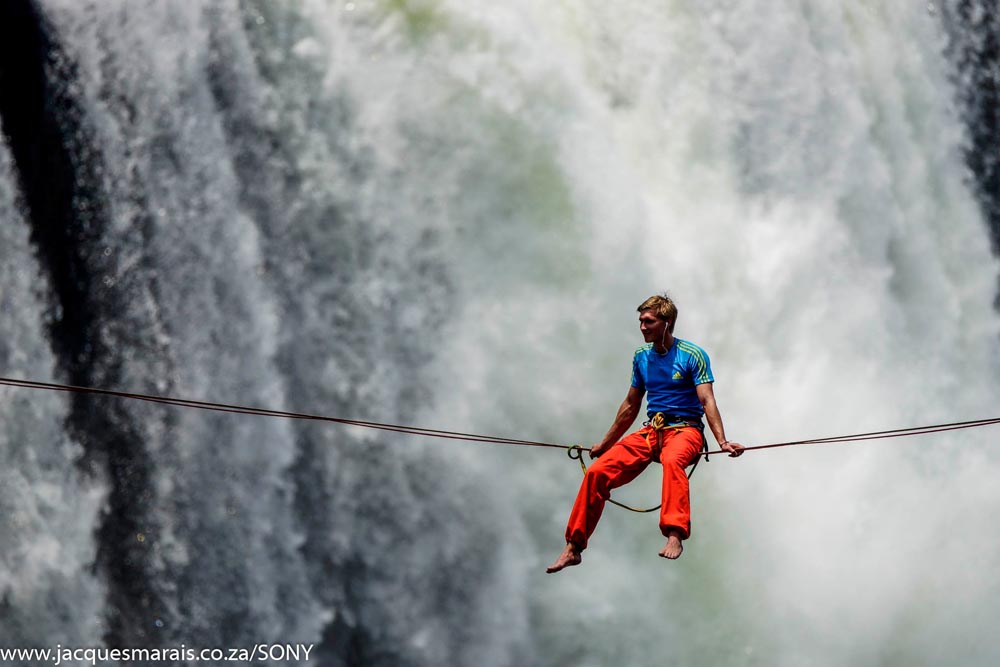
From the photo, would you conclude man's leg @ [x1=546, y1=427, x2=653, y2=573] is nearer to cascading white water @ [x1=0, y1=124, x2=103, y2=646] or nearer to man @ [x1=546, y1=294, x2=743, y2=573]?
man @ [x1=546, y1=294, x2=743, y2=573]

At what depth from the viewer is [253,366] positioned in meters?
12.9

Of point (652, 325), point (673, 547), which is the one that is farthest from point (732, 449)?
point (652, 325)

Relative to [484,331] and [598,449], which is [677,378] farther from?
[484,331]

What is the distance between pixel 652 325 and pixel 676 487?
0.85 metres

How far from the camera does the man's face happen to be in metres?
6.66

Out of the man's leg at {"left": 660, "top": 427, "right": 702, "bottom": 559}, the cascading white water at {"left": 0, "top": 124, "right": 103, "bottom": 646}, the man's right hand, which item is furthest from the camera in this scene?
the cascading white water at {"left": 0, "top": 124, "right": 103, "bottom": 646}

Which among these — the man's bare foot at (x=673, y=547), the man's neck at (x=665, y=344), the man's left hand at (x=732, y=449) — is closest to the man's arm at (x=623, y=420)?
the man's neck at (x=665, y=344)

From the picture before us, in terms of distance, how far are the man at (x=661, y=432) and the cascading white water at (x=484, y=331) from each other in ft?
20.3

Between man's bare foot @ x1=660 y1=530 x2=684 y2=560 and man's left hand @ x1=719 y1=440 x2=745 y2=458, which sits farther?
man's left hand @ x1=719 y1=440 x2=745 y2=458

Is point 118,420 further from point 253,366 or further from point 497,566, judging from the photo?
point 497,566

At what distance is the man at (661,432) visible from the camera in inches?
253

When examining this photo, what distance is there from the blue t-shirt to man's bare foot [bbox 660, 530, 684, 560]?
0.78m

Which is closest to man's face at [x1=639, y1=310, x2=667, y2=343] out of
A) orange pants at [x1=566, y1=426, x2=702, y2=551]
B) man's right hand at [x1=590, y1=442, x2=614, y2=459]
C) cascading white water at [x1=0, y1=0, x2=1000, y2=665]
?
orange pants at [x1=566, y1=426, x2=702, y2=551]

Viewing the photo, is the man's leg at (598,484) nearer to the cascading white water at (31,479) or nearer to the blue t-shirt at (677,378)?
the blue t-shirt at (677,378)
